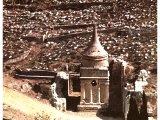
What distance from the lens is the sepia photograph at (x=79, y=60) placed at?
46.5 ft

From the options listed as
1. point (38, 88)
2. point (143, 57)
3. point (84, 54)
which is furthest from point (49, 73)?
point (143, 57)

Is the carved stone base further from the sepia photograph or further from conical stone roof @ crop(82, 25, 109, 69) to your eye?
conical stone roof @ crop(82, 25, 109, 69)

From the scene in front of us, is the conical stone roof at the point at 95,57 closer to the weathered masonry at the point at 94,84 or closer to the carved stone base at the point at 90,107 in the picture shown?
the weathered masonry at the point at 94,84

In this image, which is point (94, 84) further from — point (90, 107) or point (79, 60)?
point (79, 60)

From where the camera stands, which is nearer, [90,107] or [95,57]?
[90,107]

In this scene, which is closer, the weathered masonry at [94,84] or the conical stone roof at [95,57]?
the weathered masonry at [94,84]

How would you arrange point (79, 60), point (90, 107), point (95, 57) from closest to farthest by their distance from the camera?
point (90, 107), point (95, 57), point (79, 60)

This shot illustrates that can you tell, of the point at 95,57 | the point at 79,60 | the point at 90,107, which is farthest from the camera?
the point at 79,60

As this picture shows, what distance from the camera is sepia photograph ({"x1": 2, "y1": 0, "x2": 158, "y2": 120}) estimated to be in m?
14.2

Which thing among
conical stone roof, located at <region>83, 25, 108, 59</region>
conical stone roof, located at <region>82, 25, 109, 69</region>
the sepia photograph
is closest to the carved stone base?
the sepia photograph

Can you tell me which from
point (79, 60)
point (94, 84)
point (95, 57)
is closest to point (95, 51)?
point (95, 57)

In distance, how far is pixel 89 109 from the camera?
1458 centimetres

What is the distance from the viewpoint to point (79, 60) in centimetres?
1702

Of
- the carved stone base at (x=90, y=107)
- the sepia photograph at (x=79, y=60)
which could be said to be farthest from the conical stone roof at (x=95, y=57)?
the carved stone base at (x=90, y=107)
